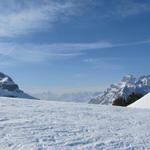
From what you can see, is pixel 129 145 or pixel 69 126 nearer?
pixel 129 145

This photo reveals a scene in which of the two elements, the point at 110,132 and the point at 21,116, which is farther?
the point at 21,116

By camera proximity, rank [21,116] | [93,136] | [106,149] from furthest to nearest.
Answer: [21,116] → [93,136] → [106,149]

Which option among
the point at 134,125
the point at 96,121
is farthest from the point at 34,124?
the point at 134,125

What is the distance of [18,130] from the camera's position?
36.9 feet

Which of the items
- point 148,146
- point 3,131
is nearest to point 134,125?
point 148,146

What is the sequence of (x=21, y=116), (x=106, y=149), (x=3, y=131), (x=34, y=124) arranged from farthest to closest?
1. (x=21, y=116)
2. (x=34, y=124)
3. (x=3, y=131)
4. (x=106, y=149)

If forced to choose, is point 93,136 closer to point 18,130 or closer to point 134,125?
point 18,130

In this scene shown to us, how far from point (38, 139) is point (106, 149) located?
210 cm

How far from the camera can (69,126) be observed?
1296cm

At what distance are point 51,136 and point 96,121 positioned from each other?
14.9 feet

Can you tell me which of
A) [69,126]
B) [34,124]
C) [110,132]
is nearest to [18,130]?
[34,124]

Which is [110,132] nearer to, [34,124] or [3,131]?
[34,124]

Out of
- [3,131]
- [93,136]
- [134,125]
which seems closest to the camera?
[3,131]

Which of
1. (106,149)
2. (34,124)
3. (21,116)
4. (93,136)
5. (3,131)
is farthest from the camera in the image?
(21,116)
